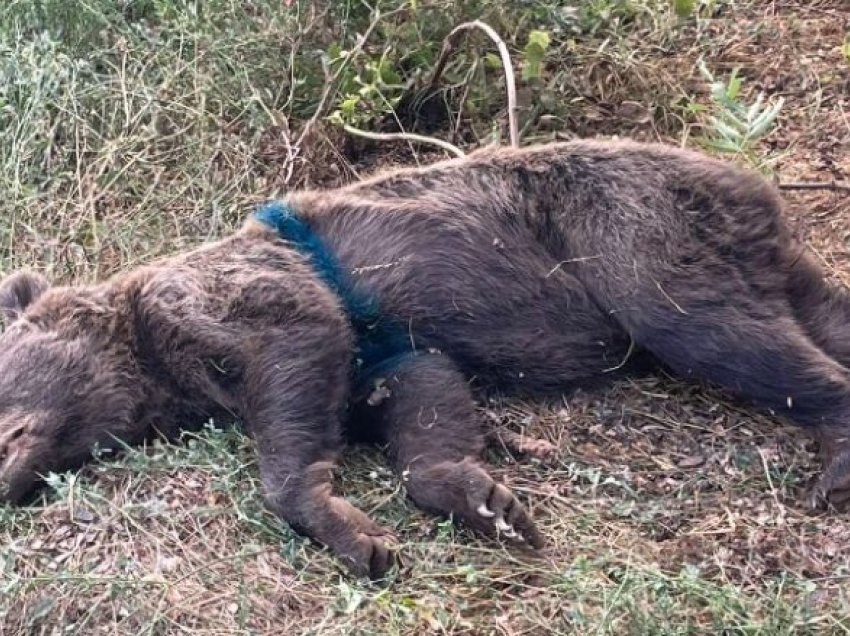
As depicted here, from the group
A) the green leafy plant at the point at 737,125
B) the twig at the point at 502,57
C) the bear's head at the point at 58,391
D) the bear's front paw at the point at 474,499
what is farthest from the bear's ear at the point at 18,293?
the green leafy plant at the point at 737,125

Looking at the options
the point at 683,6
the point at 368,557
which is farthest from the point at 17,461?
the point at 683,6

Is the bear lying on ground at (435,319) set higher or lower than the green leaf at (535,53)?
lower

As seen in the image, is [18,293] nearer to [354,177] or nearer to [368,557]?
[354,177]

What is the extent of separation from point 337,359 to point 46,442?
3.71ft

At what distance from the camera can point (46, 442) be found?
15.0ft

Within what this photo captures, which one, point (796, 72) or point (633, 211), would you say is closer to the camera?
point (633, 211)

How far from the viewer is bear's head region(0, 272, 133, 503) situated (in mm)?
4539

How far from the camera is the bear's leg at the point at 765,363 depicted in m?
4.49

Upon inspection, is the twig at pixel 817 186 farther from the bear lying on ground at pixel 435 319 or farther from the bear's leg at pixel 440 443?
the bear's leg at pixel 440 443

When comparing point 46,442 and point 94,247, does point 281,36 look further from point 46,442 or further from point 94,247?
point 46,442

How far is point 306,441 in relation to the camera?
446 cm

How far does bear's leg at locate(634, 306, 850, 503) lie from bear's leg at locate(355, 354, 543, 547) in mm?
796

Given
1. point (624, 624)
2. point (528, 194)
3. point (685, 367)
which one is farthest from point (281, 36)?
point (624, 624)

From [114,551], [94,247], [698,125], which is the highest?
[698,125]
